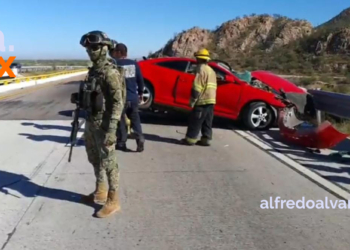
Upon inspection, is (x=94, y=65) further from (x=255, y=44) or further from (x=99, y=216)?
(x=255, y=44)

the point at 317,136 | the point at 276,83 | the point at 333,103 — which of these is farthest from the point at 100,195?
the point at 276,83

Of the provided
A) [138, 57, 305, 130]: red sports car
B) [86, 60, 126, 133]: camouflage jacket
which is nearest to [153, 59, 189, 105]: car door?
[138, 57, 305, 130]: red sports car

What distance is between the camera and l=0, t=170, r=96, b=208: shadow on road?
5695mm

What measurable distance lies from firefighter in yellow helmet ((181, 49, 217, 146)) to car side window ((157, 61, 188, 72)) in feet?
8.18

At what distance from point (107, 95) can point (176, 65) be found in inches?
258

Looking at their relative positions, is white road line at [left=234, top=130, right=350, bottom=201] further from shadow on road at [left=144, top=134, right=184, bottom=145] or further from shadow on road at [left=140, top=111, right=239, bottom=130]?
shadow on road at [left=140, top=111, right=239, bottom=130]

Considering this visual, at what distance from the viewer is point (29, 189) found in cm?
598

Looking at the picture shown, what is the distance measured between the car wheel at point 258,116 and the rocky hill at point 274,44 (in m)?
30.1

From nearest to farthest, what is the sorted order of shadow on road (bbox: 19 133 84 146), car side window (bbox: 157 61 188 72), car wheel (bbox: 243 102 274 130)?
1. shadow on road (bbox: 19 133 84 146)
2. car wheel (bbox: 243 102 274 130)
3. car side window (bbox: 157 61 188 72)

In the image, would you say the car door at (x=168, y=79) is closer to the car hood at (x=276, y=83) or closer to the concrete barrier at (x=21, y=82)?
the car hood at (x=276, y=83)

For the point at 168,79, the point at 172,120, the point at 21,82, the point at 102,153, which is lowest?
the point at 21,82

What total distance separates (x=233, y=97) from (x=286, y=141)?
193cm

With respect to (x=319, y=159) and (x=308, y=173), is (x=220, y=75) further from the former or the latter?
(x=308, y=173)

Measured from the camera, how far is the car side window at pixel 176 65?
1134cm
